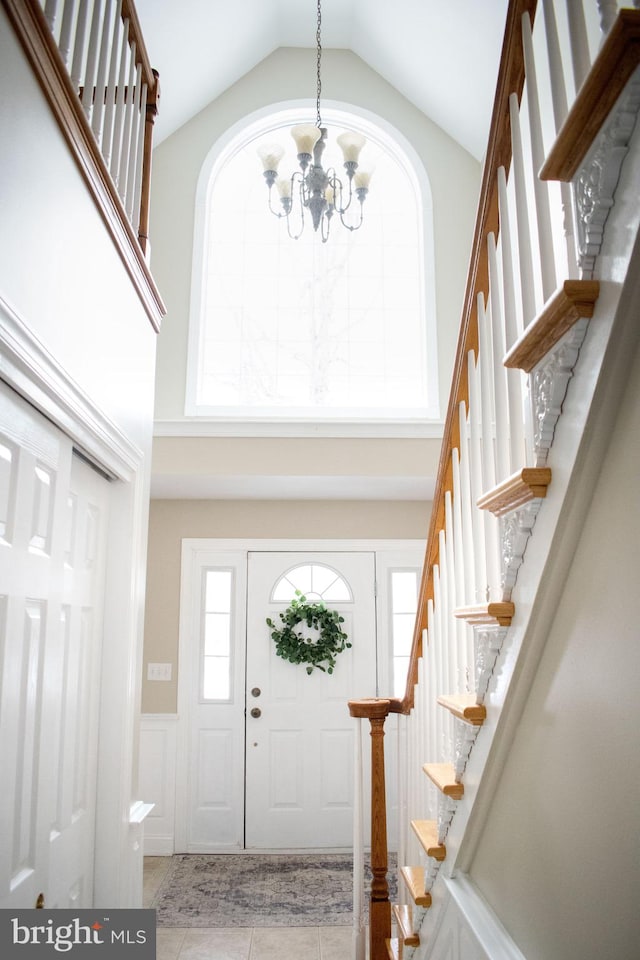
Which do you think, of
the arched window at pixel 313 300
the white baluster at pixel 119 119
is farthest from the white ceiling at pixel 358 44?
the white baluster at pixel 119 119

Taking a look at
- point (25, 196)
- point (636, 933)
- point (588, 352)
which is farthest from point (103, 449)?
point (636, 933)

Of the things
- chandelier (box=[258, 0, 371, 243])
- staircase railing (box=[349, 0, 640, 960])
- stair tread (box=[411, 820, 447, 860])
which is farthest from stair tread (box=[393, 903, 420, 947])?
chandelier (box=[258, 0, 371, 243])

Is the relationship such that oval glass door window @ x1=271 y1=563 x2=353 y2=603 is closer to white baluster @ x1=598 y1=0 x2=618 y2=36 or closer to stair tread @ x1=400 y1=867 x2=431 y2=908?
stair tread @ x1=400 y1=867 x2=431 y2=908

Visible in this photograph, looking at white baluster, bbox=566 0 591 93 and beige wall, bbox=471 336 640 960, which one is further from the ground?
white baluster, bbox=566 0 591 93

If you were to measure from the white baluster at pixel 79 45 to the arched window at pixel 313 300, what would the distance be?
2899 millimetres

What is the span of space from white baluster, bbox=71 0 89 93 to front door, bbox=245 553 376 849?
362 cm

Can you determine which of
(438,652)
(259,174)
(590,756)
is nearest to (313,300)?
(259,174)

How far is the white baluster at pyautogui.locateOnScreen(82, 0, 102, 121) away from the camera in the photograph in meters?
1.82

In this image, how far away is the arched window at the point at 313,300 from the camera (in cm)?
479

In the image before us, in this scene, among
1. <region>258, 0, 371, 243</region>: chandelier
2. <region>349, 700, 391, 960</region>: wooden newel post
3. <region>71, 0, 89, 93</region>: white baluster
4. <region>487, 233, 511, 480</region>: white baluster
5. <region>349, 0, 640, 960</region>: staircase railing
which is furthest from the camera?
<region>258, 0, 371, 243</region>: chandelier

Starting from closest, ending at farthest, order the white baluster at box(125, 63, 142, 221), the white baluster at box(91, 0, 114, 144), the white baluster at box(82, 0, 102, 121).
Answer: the white baluster at box(82, 0, 102, 121)
the white baluster at box(91, 0, 114, 144)
the white baluster at box(125, 63, 142, 221)

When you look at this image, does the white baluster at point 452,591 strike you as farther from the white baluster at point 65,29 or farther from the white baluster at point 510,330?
the white baluster at point 65,29

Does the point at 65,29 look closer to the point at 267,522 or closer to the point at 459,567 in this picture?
the point at 459,567

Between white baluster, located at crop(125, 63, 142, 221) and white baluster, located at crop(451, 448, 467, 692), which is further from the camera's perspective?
white baluster, located at crop(125, 63, 142, 221)
